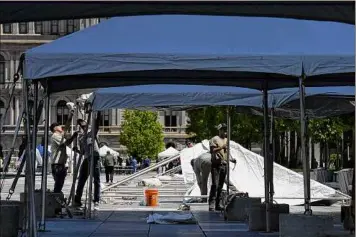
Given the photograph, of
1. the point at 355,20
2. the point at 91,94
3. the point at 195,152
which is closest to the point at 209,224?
the point at 91,94

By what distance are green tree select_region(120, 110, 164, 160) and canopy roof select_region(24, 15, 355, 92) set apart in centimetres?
8038

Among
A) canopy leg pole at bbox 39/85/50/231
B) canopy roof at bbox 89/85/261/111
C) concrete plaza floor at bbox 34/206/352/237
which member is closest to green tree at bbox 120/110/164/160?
concrete plaza floor at bbox 34/206/352/237

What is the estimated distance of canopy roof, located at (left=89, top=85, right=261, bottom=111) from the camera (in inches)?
596

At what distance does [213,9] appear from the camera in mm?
8969

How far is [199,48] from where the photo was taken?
9.80 m

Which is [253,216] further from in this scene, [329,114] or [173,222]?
[329,114]

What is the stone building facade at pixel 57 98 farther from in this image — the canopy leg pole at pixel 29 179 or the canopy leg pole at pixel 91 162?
the canopy leg pole at pixel 29 179

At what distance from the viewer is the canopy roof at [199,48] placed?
962 centimetres

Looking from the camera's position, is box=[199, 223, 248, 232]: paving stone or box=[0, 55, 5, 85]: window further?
box=[0, 55, 5, 85]: window

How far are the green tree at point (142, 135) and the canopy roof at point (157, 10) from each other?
81.6 meters

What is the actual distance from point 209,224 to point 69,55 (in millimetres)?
5659

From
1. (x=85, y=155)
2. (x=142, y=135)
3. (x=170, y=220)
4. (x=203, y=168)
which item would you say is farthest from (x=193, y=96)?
(x=142, y=135)

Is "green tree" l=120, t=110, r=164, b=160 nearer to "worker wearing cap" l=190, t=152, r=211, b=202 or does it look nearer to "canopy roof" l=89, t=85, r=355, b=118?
"worker wearing cap" l=190, t=152, r=211, b=202

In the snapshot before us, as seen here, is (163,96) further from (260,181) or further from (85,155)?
(260,181)
